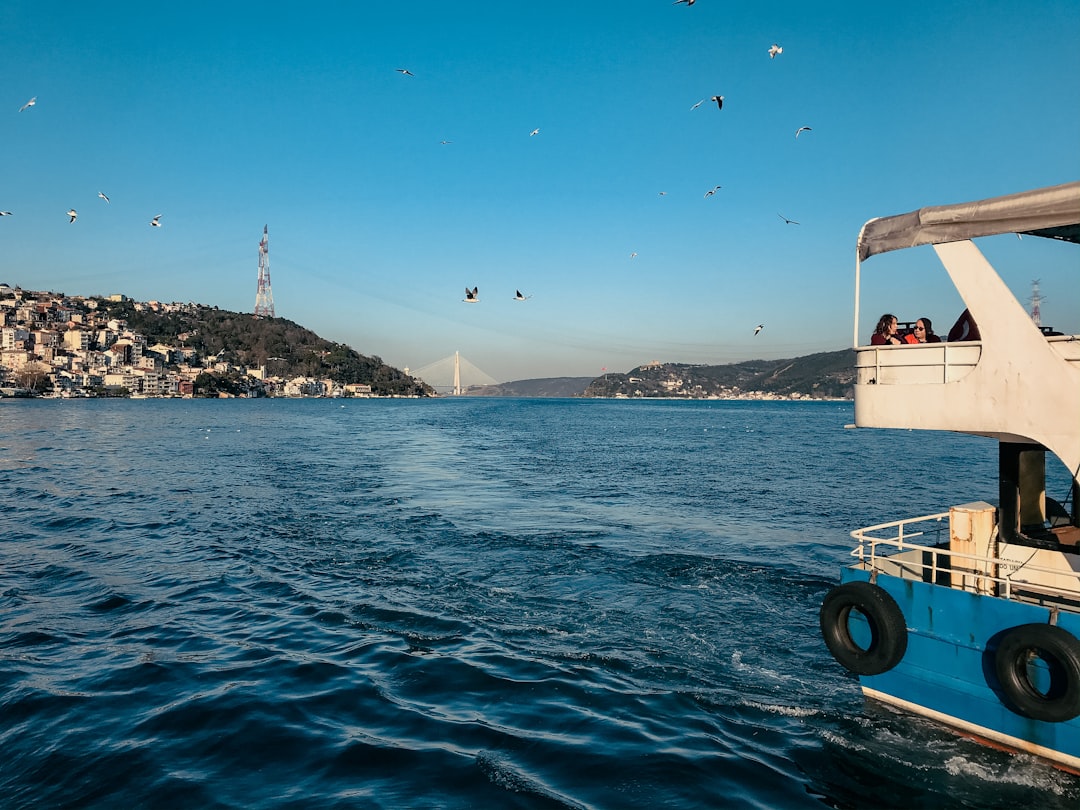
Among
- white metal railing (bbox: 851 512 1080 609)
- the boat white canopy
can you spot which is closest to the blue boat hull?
white metal railing (bbox: 851 512 1080 609)

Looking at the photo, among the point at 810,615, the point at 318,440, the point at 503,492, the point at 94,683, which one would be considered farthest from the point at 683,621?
the point at 318,440

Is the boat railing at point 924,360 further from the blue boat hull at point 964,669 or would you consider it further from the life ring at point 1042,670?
the life ring at point 1042,670

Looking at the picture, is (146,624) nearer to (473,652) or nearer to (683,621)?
(473,652)

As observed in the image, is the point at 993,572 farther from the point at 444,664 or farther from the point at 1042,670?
the point at 444,664

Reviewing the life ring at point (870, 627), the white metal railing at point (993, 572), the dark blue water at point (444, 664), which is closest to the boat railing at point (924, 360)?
the white metal railing at point (993, 572)

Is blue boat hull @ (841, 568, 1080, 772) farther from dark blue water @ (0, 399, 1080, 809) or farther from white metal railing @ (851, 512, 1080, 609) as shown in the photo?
dark blue water @ (0, 399, 1080, 809)
